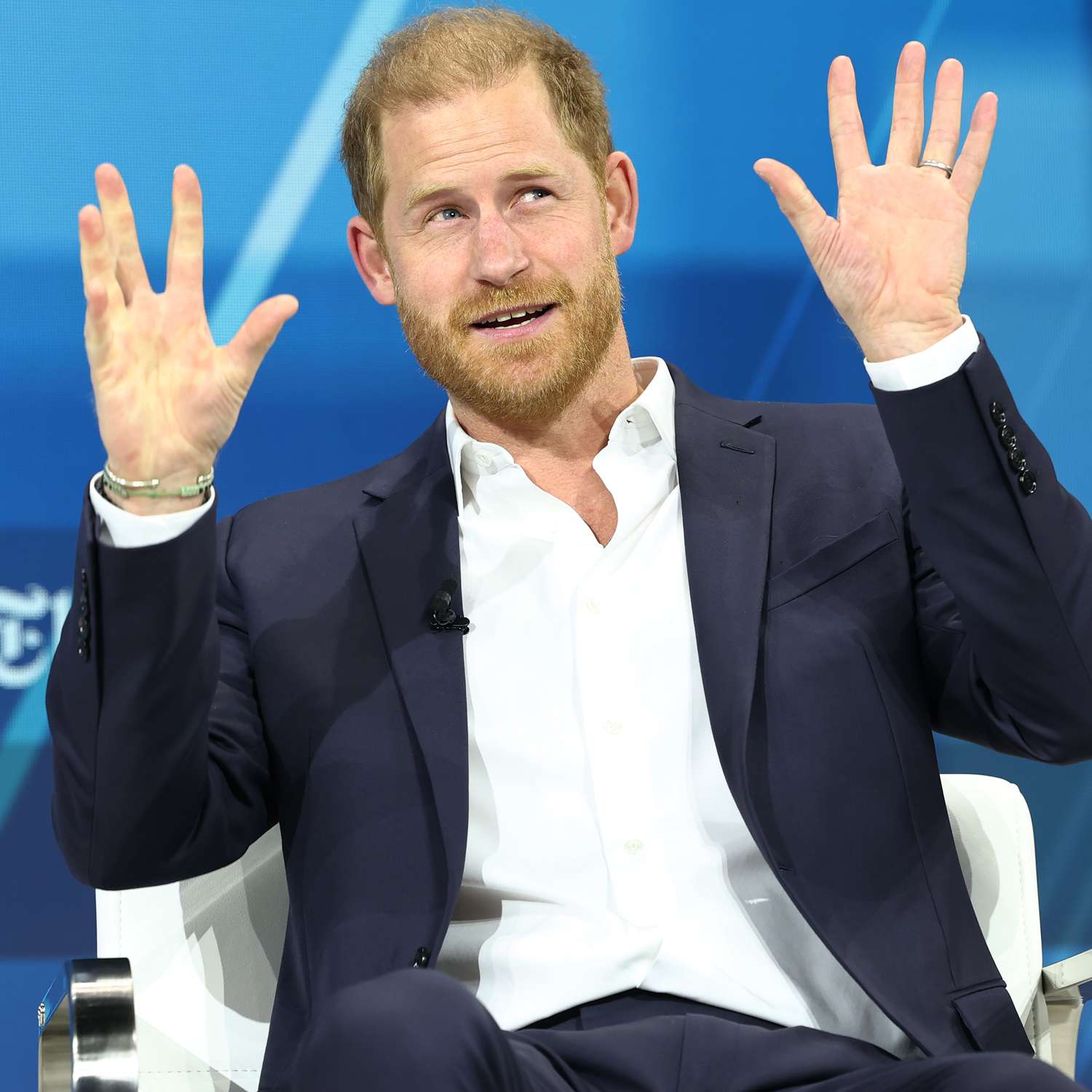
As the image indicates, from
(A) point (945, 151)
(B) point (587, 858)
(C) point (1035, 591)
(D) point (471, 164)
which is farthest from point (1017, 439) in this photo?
(D) point (471, 164)

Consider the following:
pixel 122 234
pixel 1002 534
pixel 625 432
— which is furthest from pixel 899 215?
pixel 122 234

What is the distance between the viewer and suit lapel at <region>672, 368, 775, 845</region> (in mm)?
2102

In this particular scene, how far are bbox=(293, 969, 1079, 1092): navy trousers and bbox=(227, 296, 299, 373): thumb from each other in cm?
73

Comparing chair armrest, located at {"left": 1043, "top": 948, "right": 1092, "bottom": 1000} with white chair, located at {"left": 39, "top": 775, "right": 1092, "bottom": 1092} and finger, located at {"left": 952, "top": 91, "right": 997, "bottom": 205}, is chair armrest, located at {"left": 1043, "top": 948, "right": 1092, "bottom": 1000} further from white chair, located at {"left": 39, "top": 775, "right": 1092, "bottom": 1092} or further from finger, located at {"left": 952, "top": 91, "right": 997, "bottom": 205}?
finger, located at {"left": 952, "top": 91, "right": 997, "bottom": 205}

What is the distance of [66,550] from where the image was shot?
9.96 feet

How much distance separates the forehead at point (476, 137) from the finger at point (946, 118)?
2.12 ft

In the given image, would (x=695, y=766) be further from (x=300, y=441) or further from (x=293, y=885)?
(x=300, y=441)

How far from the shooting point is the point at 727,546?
2225mm

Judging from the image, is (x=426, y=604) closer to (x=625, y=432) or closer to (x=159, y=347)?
(x=625, y=432)

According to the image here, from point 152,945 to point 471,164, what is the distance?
125 centimetres

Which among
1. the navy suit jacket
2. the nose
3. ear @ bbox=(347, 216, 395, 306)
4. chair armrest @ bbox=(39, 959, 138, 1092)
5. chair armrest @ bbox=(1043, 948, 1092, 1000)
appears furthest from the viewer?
ear @ bbox=(347, 216, 395, 306)

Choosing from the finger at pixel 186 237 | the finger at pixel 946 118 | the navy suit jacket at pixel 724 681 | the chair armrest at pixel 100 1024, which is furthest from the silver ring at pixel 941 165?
the chair armrest at pixel 100 1024

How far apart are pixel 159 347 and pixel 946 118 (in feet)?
3.30

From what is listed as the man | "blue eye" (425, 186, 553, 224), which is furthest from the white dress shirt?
"blue eye" (425, 186, 553, 224)
